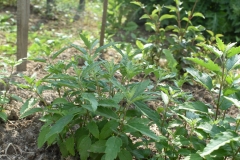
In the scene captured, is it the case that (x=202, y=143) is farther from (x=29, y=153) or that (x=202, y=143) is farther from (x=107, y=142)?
(x=29, y=153)

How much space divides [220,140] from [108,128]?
0.68 meters

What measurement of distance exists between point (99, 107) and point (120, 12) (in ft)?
15.8

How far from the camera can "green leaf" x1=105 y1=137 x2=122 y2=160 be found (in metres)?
1.90

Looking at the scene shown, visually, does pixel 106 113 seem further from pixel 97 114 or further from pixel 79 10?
pixel 79 10

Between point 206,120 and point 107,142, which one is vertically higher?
point 206,120

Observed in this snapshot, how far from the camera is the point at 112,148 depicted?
6.39 ft

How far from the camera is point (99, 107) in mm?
2092

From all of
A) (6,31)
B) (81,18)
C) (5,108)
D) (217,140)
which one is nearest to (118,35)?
(81,18)

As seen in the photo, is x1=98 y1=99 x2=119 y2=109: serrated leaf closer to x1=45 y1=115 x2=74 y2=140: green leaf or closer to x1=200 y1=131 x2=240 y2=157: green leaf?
x1=45 y1=115 x2=74 y2=140: green leaf

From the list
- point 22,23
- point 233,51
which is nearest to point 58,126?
point 233,51

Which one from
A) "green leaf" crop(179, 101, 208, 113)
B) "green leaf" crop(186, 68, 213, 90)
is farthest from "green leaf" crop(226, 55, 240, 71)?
"green leaf" crop(179, 101, 208, 113)

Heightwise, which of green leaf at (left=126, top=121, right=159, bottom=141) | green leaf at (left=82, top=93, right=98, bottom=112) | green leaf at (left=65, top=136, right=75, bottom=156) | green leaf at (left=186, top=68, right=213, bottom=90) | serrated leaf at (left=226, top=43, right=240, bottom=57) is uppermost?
serrated leaf at (left=226, top=43, right=240, bottom=57)

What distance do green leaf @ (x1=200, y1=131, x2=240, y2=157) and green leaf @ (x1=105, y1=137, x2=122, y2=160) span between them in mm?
483

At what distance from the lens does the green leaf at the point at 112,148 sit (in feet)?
6.23
